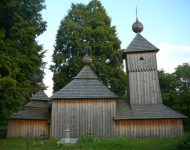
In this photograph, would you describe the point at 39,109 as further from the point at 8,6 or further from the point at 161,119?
the point at 161,119

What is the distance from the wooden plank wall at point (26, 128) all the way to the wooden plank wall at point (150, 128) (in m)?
6.02

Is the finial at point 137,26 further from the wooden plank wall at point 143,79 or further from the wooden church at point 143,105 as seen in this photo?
the wooden plank wall at point 143,79

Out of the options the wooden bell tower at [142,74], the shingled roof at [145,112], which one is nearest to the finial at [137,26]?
the wooden bell tower at [142,74]

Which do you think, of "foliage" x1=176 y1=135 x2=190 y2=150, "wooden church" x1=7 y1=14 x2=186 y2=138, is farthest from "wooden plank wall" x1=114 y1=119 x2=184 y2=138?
"foliage" x1=176 y1=135 x2=190 y2=150

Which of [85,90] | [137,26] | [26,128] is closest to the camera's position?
[85,90]

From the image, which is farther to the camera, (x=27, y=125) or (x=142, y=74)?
(x=142, y=74)

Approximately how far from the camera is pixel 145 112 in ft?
48.0

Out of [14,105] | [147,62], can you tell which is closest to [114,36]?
[147,62]

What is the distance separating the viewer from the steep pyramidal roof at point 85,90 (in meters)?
14.6

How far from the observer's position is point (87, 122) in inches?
568

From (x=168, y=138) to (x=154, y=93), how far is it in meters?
3.63

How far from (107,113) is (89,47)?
32.3ft

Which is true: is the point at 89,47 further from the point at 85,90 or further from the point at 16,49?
the point at 16,49

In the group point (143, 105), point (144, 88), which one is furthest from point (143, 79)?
point (143, 105)
